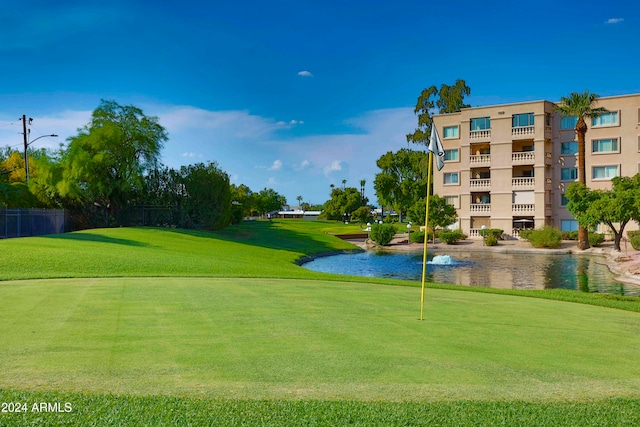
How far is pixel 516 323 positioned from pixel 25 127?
57.0 m

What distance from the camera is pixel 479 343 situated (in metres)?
9.25

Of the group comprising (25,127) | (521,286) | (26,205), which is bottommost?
(521,286)

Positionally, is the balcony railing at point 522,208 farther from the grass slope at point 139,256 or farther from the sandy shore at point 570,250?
the grass slope at point 139,256

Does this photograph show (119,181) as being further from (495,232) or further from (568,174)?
(568,174)

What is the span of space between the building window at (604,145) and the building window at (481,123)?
11.8 m

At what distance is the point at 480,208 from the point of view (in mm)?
66125

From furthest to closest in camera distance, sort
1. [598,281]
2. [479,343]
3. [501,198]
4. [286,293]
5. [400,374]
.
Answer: [501,198], [598,281], [286,293], [479,343], [400,374]

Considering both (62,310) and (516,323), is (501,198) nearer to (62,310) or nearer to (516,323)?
(516,323)

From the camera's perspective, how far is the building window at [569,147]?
203 ft

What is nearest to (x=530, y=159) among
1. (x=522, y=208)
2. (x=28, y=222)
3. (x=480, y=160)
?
(x=522, y=208)

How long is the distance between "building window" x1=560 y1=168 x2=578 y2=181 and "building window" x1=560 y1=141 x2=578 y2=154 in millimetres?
2070

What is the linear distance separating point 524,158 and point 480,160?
5233mm

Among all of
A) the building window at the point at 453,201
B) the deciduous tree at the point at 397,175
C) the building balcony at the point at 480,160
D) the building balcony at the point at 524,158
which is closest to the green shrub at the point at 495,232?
the building window at the point at 453,201

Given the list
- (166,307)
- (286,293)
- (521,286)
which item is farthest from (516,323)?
(521,286)
